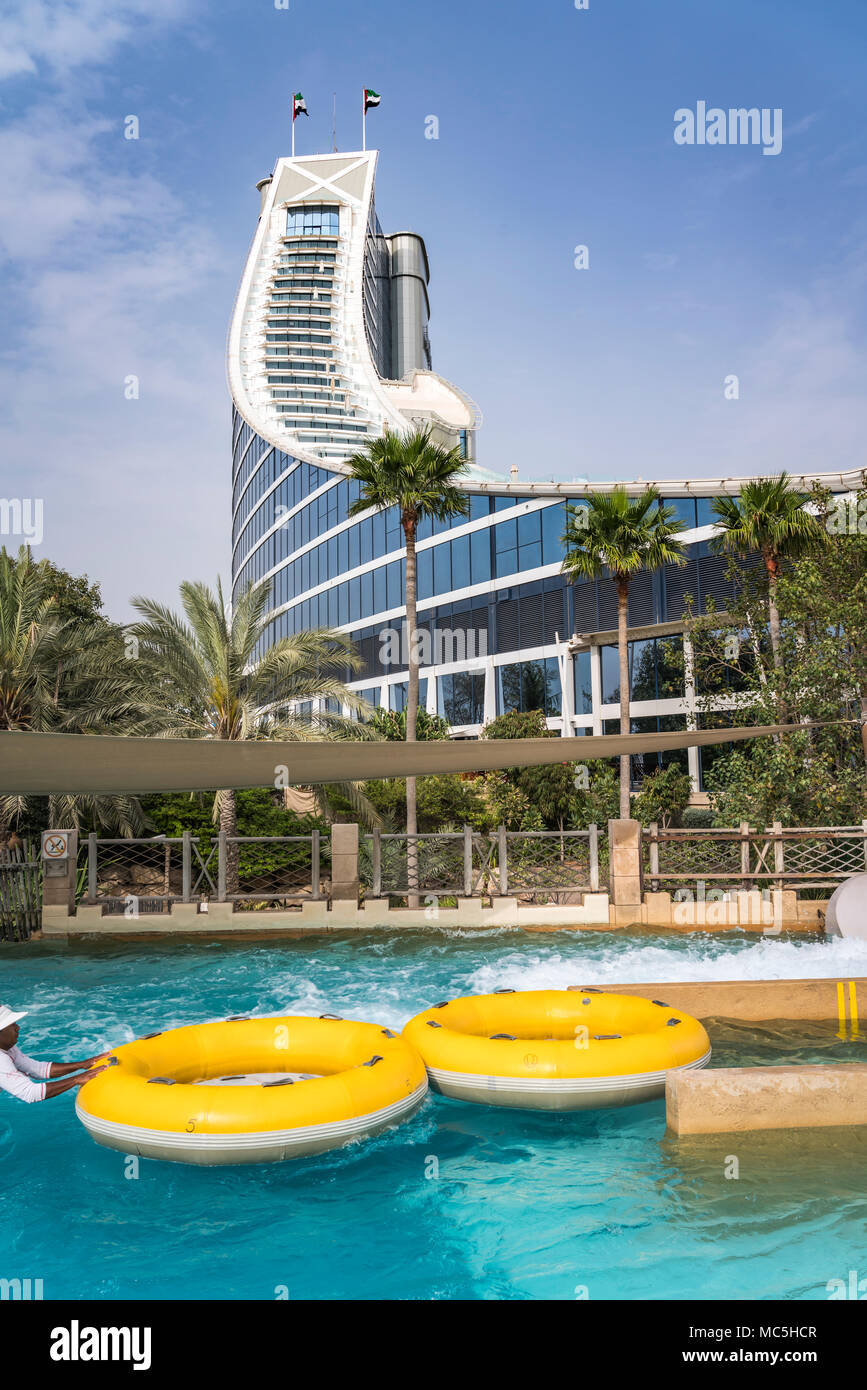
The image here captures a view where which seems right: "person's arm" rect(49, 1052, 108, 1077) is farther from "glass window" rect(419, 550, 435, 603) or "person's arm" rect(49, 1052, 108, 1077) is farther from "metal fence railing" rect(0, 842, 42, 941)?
"glass window" rect(419, 550, 435, 603)

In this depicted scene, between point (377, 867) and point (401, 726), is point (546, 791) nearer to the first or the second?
point (401, 726)

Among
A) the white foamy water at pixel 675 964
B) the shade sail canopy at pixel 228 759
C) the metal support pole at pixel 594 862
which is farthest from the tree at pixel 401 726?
the shade sail canopy at pixel 228 759

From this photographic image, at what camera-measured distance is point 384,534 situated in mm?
44875

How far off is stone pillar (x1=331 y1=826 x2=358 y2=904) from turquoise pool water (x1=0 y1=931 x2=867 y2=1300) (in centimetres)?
798

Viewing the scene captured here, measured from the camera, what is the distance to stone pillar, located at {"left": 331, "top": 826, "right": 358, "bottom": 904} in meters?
16.0

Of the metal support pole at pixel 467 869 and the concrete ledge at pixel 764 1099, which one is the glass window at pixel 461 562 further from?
the concrete ledge at pixel 764 1099

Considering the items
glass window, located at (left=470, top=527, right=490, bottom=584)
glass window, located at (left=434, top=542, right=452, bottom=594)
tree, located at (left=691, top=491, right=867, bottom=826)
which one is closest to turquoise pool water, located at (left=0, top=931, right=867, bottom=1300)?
tree, located at (left=691, top=491, right=867, bottom=826)

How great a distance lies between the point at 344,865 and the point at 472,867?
157 inches

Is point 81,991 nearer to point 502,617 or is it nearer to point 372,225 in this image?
point 502,617

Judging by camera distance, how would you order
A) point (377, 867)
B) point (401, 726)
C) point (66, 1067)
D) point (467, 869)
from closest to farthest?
1. point (66, 1067)
2. point (377, 867)
3. point (467, 869)
4. point (401, 726)

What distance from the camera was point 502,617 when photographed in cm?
3744

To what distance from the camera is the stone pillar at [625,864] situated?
1598 cm

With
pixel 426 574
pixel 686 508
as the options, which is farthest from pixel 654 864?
pixel 426 574
